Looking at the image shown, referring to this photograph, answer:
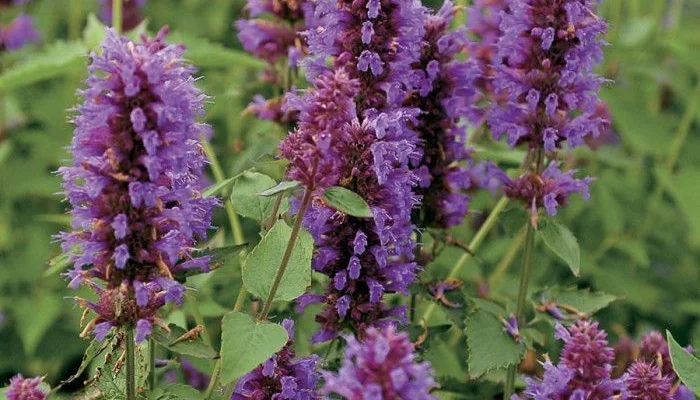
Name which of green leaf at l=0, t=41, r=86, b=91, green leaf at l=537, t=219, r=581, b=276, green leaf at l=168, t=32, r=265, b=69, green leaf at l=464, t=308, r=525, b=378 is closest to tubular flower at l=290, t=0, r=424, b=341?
green leaf at l=464, t=308, r=525, b=378

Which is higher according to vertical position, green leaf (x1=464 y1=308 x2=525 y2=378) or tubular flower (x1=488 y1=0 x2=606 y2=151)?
tubular flower (x1=488 y1=0 x2=606 y2=151)

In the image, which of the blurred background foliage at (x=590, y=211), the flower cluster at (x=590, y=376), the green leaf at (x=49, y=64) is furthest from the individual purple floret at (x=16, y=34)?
the flower cluster at (x=590, y=376)

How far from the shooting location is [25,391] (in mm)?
2195

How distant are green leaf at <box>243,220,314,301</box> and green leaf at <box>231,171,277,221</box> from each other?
217 mm

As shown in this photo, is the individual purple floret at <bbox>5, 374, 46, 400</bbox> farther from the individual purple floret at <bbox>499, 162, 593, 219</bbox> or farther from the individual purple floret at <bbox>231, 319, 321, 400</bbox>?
the individual purple floret at <bbox>499, 162, 593, 219</bbox>

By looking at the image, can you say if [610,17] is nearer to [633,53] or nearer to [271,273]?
[633,53]

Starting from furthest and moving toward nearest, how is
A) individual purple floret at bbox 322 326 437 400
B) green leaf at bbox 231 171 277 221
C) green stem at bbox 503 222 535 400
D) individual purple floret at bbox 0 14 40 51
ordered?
individual purple floret at bbox 0 14 40 51 < green stem at bbox 503 222 535 400 < green leaf at bbox 231 171 277 221 < individual purple floret at bbox 322 326 437 400

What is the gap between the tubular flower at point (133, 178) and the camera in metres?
1.92

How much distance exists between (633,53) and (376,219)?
318cm

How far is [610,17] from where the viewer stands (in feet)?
19.0

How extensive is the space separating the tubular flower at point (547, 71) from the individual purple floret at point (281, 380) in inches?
32.9

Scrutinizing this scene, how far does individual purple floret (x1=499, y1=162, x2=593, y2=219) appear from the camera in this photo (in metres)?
2.73

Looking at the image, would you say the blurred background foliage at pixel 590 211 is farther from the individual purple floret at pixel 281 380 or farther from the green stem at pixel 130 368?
the green stem at pixel 130 368

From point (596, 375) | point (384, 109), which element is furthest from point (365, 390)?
point (384, 109)
